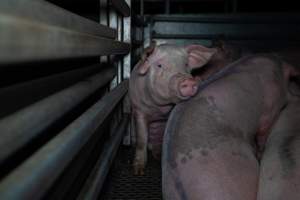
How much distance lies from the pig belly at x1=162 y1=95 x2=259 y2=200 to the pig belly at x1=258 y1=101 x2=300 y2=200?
0.11ft

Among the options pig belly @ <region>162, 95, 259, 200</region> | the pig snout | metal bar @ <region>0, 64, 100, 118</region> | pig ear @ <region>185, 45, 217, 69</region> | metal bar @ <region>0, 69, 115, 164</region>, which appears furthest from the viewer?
pig ear @ <region>185, 45, 217, 69</region>

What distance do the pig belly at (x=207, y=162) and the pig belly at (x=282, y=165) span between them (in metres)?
0.03

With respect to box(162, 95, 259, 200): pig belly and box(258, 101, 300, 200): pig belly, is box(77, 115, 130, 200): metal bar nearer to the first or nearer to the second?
box(162, 95, 259, 200): pig belly

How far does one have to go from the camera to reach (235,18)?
12.7ft

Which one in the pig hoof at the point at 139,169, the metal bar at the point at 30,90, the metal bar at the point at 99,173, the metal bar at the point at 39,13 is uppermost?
the metal bar at the point at 39,13

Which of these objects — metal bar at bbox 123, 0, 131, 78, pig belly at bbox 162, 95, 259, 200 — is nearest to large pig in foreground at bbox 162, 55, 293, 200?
pig belly at bbox 162, 95, 259, 200

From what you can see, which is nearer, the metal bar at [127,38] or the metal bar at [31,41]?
the metal bar at [31,41]

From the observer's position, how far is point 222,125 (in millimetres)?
1295

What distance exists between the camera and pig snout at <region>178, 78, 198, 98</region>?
1.60m

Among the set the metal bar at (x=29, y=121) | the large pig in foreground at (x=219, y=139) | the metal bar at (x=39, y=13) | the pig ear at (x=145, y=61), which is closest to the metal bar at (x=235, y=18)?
the pig ear at (x=145, y=61)

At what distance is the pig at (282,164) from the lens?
113 cm

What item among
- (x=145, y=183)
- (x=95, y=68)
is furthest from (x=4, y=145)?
(x=145, y=183)

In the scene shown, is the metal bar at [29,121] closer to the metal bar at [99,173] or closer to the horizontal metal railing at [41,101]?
the horizontal metal railing at [41,101]

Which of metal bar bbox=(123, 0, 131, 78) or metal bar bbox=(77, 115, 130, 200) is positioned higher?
metal bar bbox=(123, 0, 131, 78)
